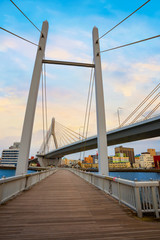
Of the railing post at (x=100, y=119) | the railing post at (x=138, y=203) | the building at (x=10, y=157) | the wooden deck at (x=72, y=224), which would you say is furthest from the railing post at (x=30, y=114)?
the building at (x=10, y=157)

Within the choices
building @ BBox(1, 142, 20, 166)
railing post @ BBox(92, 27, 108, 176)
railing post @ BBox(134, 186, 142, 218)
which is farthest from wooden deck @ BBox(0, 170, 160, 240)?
building @ BBox(1, 142, 20, 166)

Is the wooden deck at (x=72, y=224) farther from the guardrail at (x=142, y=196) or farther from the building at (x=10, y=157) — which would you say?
the building at (x=10, y=157)

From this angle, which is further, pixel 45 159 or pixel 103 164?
pixel 45 159

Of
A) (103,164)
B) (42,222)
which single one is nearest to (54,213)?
(42,222)

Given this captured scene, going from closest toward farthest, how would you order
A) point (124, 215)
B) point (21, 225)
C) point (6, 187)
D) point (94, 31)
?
point (21, 225), point (124, 215), point (6, 187), point (94, 31)

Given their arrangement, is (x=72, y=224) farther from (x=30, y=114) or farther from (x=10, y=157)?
(x=10, y=157)

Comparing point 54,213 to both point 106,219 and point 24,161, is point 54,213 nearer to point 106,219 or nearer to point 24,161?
point 106,219

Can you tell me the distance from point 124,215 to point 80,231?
1599mm

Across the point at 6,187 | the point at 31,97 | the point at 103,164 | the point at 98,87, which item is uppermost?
the point at 98,87

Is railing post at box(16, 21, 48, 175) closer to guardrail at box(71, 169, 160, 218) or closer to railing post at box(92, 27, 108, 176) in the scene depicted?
railing post at box(92, 27, 108, 176)

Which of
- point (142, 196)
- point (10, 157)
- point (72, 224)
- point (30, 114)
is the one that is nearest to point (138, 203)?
point (142, 196)

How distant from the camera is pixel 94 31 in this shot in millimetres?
11523

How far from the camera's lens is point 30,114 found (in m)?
8.48

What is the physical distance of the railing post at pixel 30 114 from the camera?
25.6 feet
